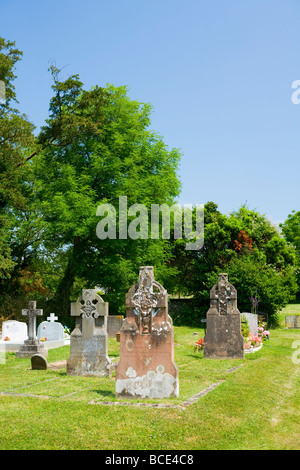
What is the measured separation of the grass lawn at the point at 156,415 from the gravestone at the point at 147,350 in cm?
37

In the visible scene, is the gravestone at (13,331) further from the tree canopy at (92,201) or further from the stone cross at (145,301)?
the stone cross at (145,301)

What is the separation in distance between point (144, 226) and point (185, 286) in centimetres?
978

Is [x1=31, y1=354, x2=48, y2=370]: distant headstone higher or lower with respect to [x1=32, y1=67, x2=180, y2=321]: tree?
lower

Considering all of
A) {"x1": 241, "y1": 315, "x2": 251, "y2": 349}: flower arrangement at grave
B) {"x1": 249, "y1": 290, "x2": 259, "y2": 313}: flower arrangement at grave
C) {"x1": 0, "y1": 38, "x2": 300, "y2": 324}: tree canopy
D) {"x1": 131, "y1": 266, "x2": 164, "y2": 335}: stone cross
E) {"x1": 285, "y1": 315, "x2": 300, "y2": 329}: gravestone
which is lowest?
{"x1": 285, "y1": 315, "x2": 300, "y2": 329}: gravestone

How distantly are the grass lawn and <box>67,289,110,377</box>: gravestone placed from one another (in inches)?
18.6

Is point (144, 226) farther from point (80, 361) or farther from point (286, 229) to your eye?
point (286, 229)

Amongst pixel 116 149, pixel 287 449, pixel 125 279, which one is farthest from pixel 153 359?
pixel 116 149

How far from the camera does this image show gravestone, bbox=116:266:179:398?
30.5 ft

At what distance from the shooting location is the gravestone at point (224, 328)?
1542cm

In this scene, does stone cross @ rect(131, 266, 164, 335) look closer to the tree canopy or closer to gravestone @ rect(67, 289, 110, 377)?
gravestone @ rect(67, 289, 110, 377)

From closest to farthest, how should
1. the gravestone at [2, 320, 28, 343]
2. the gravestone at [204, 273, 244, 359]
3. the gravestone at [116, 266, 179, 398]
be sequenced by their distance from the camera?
the gravestone at [116, 266, 179, 398], the gravestone at [204, 273, 244, 359], the gravestone at [2, 320, 28, 343]

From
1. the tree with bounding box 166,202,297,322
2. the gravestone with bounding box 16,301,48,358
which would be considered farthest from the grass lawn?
the tree with bounding box 166,202,297,322

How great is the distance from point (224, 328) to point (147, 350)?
6.74m

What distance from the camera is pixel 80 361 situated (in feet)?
41.2
